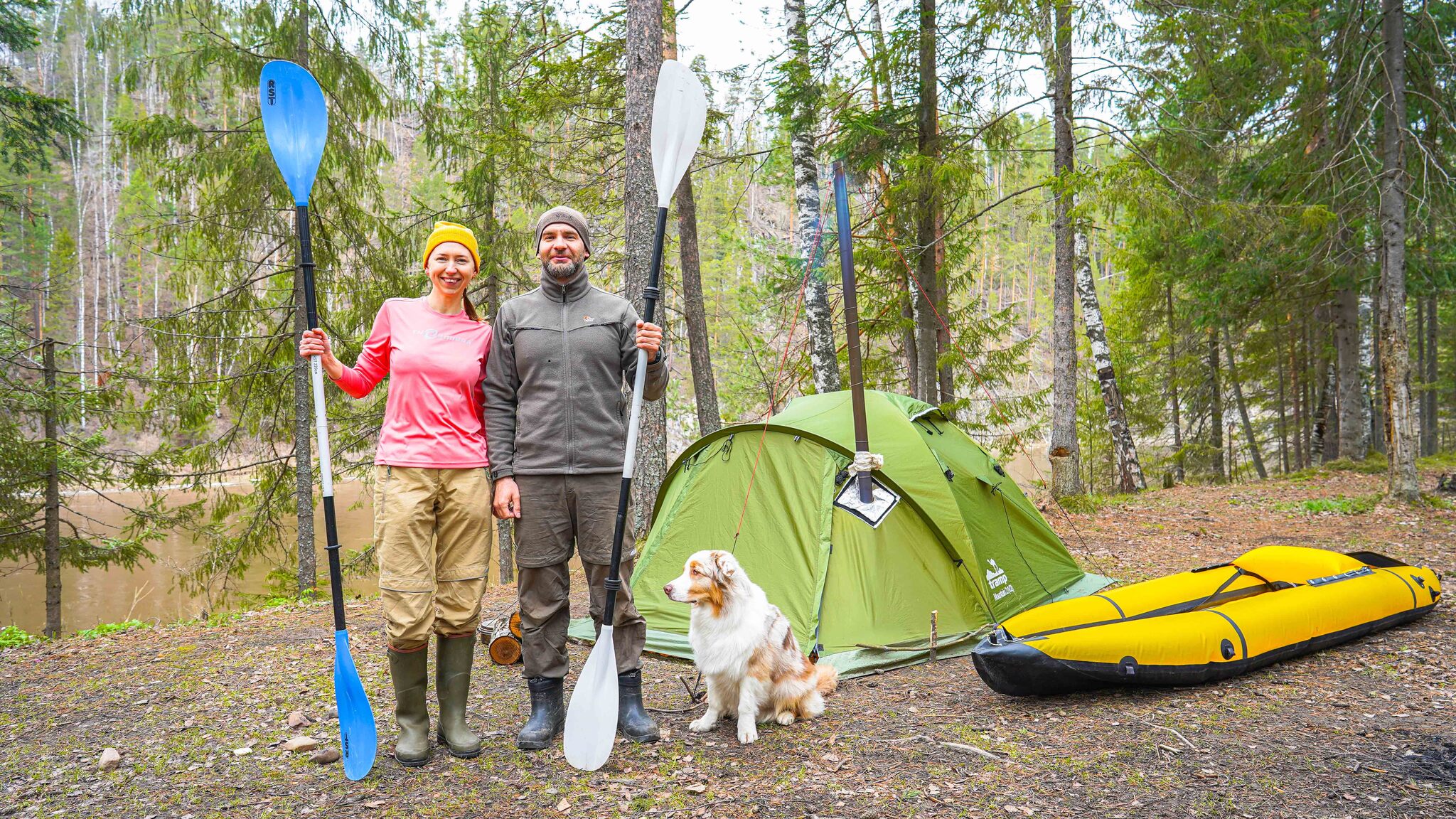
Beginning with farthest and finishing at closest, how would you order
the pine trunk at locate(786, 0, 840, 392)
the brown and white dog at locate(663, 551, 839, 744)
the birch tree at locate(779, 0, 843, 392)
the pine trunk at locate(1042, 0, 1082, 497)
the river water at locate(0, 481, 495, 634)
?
the river water at locate(0, 481, 495, 634), the pine trunk at locate(1042, 0, 1082, 497), the pine trunk at locate(786, 0, 840, 392), the birch tree at locate(779, 0, 843, 392), the brown and white dog at locate(663, 551, 839, 744)

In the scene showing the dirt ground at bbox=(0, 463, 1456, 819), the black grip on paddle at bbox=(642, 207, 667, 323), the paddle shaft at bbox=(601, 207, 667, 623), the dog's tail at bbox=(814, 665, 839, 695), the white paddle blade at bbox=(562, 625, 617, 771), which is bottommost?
the dirt ground at bbox=(0, 463, 1456, 819)

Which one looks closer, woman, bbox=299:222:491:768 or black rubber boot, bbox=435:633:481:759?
woman, bbox=299:222:491:768

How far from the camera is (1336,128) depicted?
9422 millimetres

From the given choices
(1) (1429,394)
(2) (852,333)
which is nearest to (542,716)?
(2) (852,333)

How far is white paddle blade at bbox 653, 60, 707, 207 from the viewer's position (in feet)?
11.8

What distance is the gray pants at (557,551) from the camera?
10.8 feet

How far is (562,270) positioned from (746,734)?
2137 mm

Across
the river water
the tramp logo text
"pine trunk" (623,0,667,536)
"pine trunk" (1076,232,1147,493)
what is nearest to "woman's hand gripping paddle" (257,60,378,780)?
"pine trunk" (623,0,667,536)

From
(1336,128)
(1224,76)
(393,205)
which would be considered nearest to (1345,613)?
(1336,128)

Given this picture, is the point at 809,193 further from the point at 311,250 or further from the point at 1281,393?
the point at 1281,393

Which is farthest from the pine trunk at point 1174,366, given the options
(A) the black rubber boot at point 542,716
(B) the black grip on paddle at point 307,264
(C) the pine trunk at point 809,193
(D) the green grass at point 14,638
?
(D) the green grass at point 14,638

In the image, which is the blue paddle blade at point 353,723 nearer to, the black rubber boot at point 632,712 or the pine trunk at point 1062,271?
the black rubber boot at point 632,712

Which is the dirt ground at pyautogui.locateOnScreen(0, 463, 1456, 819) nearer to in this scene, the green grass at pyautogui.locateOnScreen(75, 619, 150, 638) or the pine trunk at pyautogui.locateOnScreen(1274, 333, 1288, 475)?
the green grass at pyautogui.locateOnScreen(75, 619, 150, 638)

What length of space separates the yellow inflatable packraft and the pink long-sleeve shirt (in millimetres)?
2559
